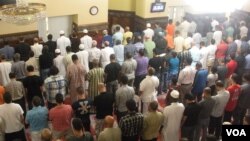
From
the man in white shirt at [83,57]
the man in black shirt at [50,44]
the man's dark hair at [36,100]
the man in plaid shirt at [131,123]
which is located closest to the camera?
the man in plaid shirt at [131,123]

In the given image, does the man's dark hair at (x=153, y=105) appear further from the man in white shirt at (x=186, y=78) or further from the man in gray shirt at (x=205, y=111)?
the man in white shirt at (x=186, y=78)

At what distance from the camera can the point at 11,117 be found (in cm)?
667

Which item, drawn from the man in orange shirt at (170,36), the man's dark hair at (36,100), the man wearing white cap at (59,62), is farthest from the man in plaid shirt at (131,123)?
the man in orange shirt at (170,36)

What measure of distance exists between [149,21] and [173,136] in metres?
8.41

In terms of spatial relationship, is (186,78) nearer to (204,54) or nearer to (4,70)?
(204,54)

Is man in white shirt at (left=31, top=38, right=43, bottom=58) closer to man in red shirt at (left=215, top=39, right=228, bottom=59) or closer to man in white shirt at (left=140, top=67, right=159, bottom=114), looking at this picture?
man in white shirt at (left=140, top=67, right=159, bottom=114)

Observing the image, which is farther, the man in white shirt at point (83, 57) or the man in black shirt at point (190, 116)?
the man in white shirt at point (83, 57)

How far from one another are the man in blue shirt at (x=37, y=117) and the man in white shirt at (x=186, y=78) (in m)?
3.78

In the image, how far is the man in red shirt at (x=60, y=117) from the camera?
6.50 meters

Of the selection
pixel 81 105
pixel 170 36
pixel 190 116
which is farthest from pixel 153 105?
pixel 170 36

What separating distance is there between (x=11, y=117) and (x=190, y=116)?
348 cm

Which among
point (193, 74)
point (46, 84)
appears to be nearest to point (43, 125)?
point (46, 84)

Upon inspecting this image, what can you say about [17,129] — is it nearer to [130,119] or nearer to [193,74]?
[130,119]

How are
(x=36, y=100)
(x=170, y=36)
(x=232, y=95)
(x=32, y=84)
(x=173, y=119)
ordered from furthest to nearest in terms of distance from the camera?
(x=170, y=36), (x=32, y=84), (x=232, y=95), (x=173, y=119), (x=36, y=100)
